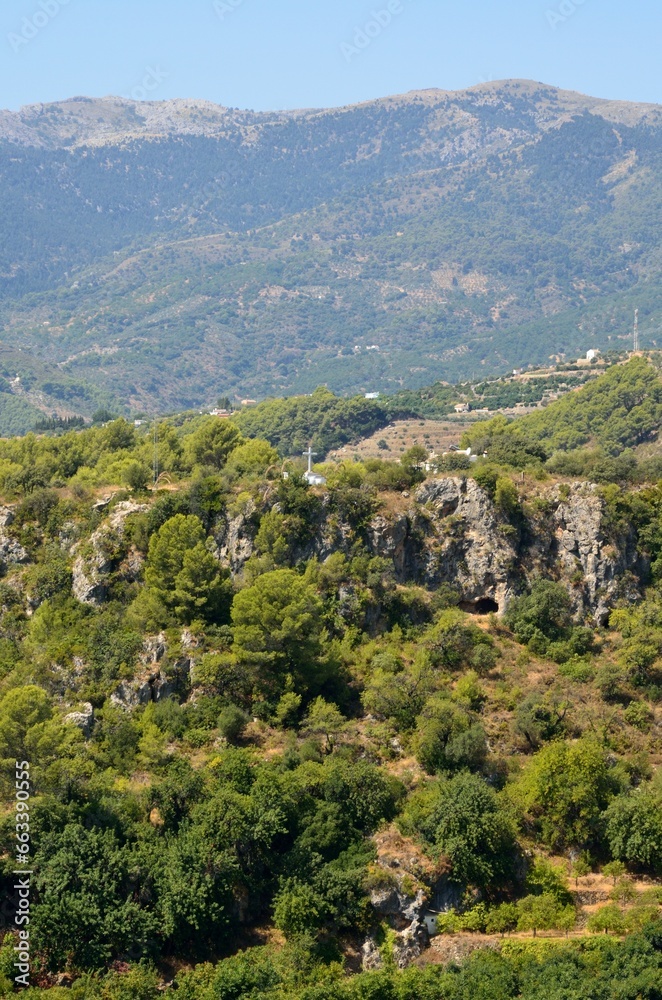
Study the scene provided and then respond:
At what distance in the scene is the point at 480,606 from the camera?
6819 centimetres

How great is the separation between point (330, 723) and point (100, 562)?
45.6ft

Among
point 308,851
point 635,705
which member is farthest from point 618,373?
point 308,851

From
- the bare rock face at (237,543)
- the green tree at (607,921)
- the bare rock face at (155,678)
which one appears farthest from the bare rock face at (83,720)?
the green tree at (607,921)

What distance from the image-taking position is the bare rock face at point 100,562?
219 feet

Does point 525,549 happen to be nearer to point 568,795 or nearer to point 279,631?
point 279,631

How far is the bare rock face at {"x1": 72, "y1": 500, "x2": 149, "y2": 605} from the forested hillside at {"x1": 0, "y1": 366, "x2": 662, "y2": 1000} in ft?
0.39

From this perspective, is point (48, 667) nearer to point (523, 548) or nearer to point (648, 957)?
point (523, 548)

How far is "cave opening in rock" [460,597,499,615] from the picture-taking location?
68000 millimetres

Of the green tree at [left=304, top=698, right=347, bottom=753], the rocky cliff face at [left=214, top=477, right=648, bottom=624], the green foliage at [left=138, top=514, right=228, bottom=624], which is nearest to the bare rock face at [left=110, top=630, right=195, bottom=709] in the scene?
the green foliage at [left=138, top=514, right=228, bottom=624]

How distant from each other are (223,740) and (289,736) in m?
2.59

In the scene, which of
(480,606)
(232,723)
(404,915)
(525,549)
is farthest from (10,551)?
(404,915)

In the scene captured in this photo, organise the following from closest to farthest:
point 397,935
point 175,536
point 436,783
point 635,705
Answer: point 397,935 < point 436,783 < point 635,705 < point 175,536

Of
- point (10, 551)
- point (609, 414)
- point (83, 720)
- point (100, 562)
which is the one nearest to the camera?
point (83, 720)

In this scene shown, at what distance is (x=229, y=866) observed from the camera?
5328 cm
